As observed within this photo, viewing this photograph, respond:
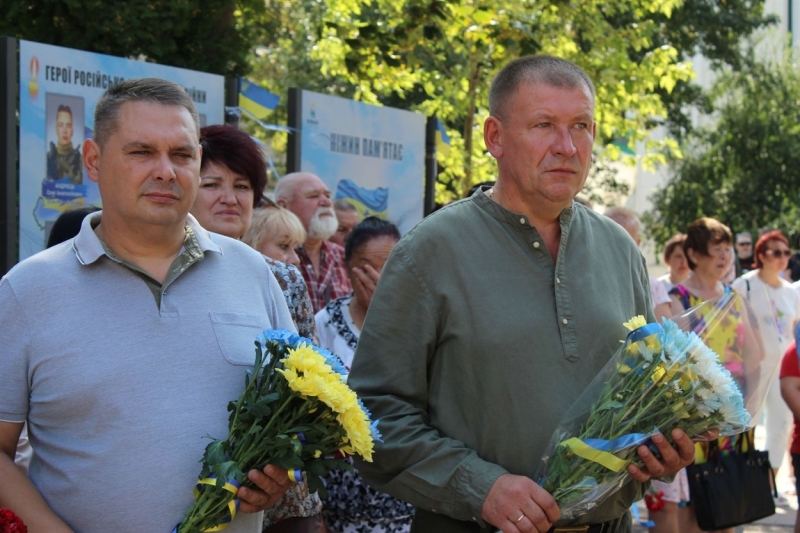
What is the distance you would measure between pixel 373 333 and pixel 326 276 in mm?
3372

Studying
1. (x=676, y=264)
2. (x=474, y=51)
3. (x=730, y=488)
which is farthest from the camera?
(x=474, y=51)

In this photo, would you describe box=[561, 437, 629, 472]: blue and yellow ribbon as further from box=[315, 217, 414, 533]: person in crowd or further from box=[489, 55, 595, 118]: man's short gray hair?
box=[315, 217, 414, 533]: person in crowd

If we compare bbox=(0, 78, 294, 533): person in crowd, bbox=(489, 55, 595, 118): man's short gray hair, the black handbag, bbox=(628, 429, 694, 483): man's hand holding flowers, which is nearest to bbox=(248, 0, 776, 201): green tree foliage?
the black handbag

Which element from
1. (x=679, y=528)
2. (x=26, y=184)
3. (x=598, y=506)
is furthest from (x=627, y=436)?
(x=679, y=528)

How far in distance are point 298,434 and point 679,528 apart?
191 inches

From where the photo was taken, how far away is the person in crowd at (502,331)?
2840 millimetres

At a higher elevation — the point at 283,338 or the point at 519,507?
the point at 283,338

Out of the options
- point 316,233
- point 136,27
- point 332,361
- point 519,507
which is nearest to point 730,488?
point 316,233

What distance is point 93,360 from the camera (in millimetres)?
2521

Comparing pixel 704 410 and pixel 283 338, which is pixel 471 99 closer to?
pixel 704 410

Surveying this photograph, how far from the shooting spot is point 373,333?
2.97 m

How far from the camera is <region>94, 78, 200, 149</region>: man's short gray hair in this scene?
108 inches

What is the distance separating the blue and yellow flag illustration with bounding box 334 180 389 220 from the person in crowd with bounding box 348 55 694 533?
179 inches

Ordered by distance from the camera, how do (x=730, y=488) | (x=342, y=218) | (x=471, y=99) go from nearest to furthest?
(x=730, y=488)
(x=342, y=218)
(x=471, y=99)
